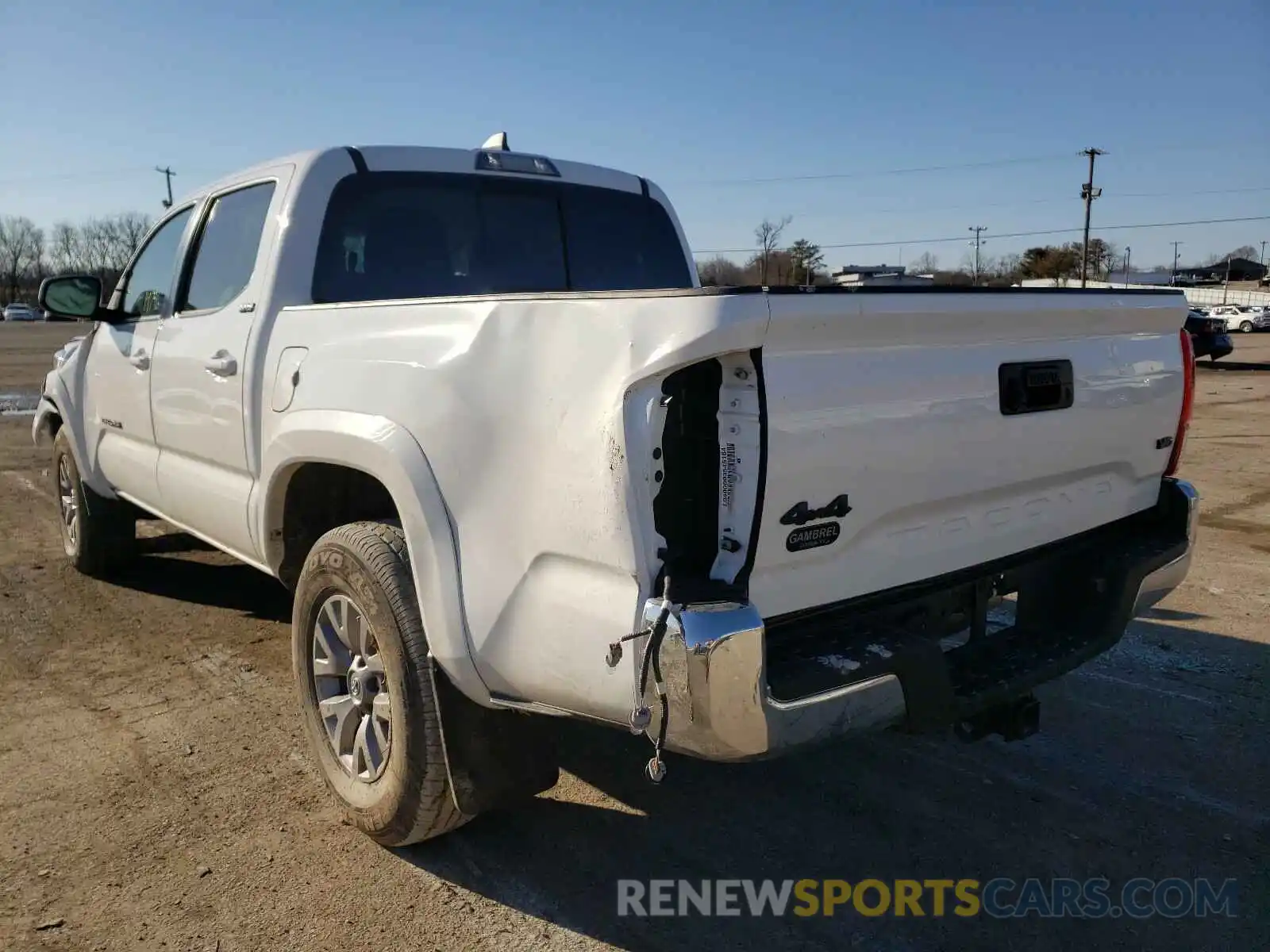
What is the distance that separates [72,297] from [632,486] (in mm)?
3951

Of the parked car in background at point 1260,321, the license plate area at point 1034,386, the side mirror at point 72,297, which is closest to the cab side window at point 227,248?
the side mirror at point 72,297

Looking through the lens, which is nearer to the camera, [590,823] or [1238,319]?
[590,823]

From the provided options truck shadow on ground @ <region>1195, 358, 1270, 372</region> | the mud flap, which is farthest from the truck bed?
truck shadow on ground @ <region>1195, 358, 1270, 372</region>

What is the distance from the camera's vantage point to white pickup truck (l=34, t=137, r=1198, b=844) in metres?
2.08

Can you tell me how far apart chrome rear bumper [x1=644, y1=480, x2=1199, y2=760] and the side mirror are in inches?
158

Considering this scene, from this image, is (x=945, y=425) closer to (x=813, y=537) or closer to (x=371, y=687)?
(x=813, y=537)

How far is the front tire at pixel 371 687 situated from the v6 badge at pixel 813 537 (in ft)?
3.35

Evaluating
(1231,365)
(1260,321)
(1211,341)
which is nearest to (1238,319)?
(1260,321)

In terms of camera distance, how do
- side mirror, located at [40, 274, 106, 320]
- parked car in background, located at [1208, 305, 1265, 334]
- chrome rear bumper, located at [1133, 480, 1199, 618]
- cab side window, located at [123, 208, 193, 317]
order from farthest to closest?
parked car in background, located at [1208, 305, 1265, 334] → side mirror, located at [40, 274, 106, 320] → cab side window, located at [123, 208, 193, 317] → chrome rear bumper, located at [1133, 480, 1199, 618]

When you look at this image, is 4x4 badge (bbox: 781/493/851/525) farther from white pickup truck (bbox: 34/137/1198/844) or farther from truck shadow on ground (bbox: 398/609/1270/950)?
truck shadow on ground (bbox: 398/609/1270/950)

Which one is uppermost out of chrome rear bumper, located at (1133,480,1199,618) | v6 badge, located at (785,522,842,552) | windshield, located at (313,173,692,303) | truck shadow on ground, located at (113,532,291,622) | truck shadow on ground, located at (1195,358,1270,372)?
windshield, located at (313,173,692,303)

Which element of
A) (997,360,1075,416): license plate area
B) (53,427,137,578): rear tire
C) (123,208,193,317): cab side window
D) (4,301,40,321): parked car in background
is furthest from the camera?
(4,301,40,321): parked car in background

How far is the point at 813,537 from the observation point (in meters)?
2.26

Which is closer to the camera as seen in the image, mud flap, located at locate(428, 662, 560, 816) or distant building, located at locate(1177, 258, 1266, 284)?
mud flap, located at locate(428, 662, 560, 816)
